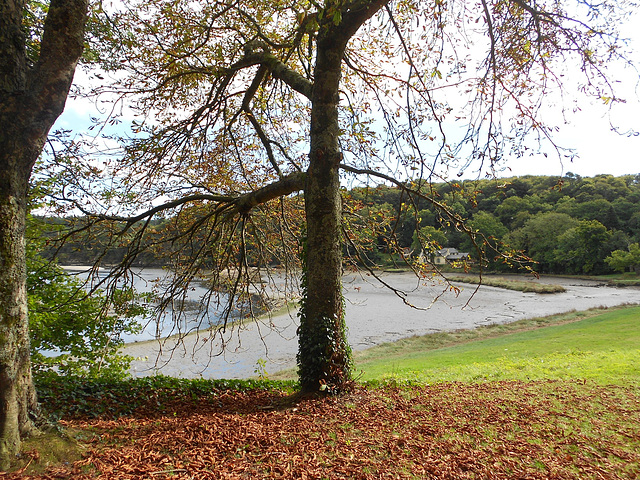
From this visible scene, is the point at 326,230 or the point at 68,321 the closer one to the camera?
the point at 326,230

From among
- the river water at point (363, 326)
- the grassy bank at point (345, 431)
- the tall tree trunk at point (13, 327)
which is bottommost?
the river water at point (363, 326)

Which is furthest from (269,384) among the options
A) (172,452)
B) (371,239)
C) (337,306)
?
(172,452)

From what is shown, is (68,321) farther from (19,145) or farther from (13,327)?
(19,145)

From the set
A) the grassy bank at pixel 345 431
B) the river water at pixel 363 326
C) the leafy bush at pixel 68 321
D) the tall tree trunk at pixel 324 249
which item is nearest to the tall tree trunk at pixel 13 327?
the grassy bank at pixel 345 431

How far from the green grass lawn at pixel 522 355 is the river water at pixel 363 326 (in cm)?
170

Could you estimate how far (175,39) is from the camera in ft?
23.2

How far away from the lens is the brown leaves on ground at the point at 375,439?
300cm

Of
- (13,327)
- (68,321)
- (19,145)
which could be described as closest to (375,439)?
(13,327)

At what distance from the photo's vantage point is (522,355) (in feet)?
40.1

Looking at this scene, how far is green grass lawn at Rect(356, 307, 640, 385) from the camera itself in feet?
25.4

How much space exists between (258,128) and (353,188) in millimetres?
2425

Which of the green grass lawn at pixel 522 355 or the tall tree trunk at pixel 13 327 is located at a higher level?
the tall tree trunk at pixel 13 327

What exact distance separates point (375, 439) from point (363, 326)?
1920cm

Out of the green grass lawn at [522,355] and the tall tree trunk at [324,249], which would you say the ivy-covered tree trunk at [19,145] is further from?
the green grass lawn at [522,355]
